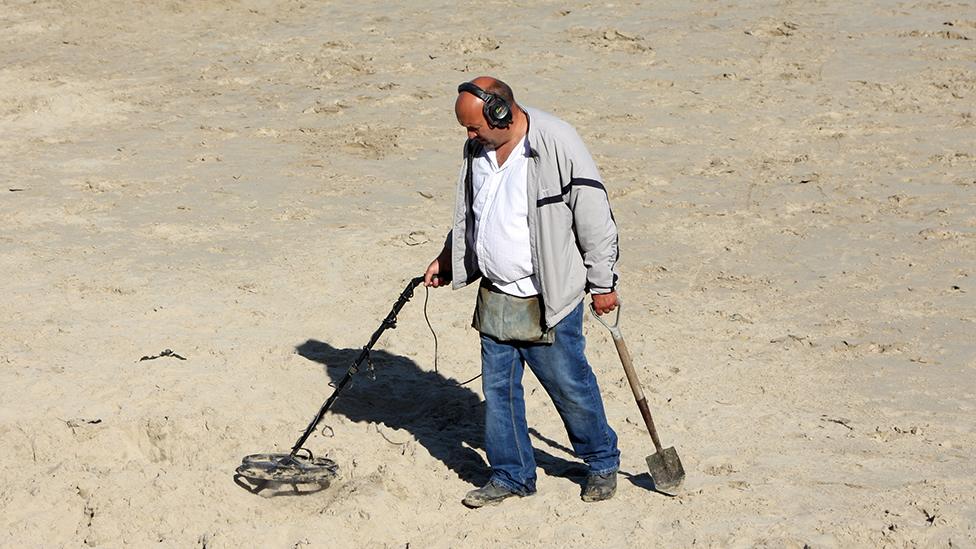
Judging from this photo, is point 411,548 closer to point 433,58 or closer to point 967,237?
point 967,237

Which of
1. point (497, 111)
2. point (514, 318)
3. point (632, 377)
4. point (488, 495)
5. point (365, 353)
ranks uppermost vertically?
point (497, 111)

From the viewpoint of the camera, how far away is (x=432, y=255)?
8.39 metres

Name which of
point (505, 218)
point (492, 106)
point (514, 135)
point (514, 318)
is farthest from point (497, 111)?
point (514, 318)

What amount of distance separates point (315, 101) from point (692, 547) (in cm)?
704

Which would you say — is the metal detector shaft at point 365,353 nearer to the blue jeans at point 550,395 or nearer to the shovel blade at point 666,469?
the blue jeans at point 550,395

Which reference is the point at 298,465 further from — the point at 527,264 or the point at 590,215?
the point at 590,215

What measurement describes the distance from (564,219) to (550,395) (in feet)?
2.77

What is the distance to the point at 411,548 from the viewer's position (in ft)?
17.3

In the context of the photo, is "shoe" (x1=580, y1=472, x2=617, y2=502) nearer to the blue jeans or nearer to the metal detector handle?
the blue jeans

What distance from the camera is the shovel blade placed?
542cm

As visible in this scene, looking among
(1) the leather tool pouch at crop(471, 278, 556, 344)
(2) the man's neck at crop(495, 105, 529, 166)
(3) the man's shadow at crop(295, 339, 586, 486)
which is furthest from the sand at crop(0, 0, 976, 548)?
(2) the man's neck at crop(495, 105, 529, 166)

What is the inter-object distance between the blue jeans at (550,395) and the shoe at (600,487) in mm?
32

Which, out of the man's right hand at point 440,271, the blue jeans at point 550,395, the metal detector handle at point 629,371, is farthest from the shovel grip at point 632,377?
the man's right hand at point 440,271

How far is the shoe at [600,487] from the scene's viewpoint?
215 inches
